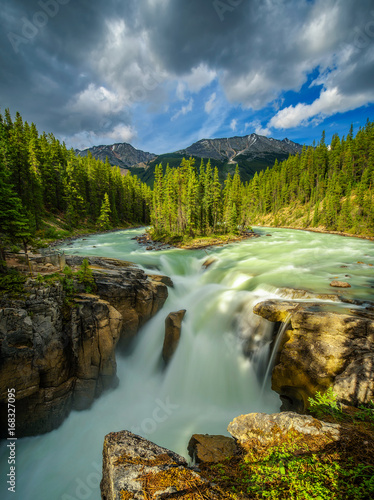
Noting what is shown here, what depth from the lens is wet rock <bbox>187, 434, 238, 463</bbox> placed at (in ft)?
15.8

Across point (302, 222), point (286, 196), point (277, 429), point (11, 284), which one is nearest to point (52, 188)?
point (11, 284)

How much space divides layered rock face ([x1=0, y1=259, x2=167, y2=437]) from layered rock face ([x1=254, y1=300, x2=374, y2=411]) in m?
7.86

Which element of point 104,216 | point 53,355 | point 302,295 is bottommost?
point 53,355

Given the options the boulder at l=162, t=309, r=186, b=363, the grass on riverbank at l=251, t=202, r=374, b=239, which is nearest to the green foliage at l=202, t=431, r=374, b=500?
the boulder at l=162, t=309, r=186, b=363

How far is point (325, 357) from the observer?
6695mm

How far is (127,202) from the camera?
72.6 m

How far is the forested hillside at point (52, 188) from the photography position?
40.9ft

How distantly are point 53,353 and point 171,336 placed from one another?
5713mm

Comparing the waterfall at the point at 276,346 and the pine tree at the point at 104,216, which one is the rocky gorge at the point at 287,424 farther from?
the pine tree at the point at 104,216

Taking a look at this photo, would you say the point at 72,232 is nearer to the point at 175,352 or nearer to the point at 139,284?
the point at 139,284

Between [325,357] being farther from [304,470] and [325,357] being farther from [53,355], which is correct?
[53,355]

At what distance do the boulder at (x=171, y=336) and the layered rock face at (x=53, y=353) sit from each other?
2842 millimetres

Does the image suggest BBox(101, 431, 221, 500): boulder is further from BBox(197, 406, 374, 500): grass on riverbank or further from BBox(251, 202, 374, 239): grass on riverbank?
BBox(251, 202, 374, 239): grass on riverbank

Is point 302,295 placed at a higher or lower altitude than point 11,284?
lower
